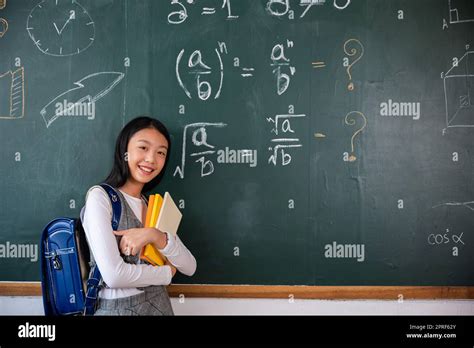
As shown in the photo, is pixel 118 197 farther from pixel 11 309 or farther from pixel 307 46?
pixel 307 46

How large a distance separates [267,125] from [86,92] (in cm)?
92

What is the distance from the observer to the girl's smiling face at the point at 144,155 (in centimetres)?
206

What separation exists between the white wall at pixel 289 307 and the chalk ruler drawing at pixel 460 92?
34.8 inches

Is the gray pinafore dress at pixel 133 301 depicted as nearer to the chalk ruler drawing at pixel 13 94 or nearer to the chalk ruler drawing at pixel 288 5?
the chalk ruler drawing at pixel 13 94

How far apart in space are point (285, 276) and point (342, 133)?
76cm

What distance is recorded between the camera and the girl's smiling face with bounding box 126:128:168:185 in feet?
6.77

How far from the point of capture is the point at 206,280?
2.45 m

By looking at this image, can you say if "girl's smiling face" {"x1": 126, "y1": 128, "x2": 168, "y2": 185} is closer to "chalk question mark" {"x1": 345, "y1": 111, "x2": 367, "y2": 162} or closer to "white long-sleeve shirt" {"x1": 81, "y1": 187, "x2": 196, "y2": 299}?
"white long-sleeve shirt" {"x1": 81, "y1": 187, "x2": 196, "y2": 299}

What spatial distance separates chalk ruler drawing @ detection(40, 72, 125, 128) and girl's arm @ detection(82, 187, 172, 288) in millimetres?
751

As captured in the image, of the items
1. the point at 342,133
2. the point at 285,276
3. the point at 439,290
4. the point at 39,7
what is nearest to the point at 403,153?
the point at 342,133

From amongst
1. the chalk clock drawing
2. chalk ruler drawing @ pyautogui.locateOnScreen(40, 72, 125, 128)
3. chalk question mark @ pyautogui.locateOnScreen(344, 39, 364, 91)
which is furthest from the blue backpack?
chalk question mark @ pyautogui.locateOnScreen(344, 39, 364, 91)

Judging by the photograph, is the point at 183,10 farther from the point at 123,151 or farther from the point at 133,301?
the point at 133,301

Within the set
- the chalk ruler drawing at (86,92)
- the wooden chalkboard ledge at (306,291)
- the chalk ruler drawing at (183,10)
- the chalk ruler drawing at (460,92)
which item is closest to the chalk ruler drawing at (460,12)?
the chalk ruler drawing at (460,92)

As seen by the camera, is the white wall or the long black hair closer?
the long black hair
